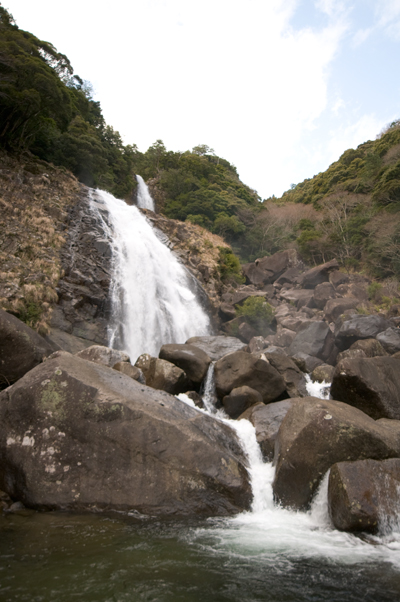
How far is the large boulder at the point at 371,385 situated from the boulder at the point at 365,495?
4526 mm

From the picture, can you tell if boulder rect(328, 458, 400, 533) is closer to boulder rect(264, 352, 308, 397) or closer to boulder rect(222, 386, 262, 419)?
boulder rect(222, 386, 262, 419)

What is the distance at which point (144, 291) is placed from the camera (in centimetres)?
2284

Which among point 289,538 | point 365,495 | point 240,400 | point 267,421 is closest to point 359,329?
point 240,400

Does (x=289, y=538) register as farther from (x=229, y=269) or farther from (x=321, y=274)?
(x=229, y=269)

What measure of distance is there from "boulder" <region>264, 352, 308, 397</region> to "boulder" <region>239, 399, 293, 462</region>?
356cm

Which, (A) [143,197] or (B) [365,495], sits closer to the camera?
(B) [365,495]

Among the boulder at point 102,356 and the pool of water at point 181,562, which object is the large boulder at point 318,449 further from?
the boulder at point 102,356

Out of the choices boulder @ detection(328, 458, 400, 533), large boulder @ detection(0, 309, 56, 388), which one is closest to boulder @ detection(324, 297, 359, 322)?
boulder @ detection(328, 458, 400, 533)

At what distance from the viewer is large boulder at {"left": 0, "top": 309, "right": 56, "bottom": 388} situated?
33.7 feet

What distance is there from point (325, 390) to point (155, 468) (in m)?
10.4

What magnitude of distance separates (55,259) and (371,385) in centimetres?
1724

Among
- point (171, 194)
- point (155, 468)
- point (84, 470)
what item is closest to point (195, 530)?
point (155, 468)

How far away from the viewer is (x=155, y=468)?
7.09 m

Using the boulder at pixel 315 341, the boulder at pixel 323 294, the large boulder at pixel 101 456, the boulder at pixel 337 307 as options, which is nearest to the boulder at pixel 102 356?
the large boulder at pixel 101 456
